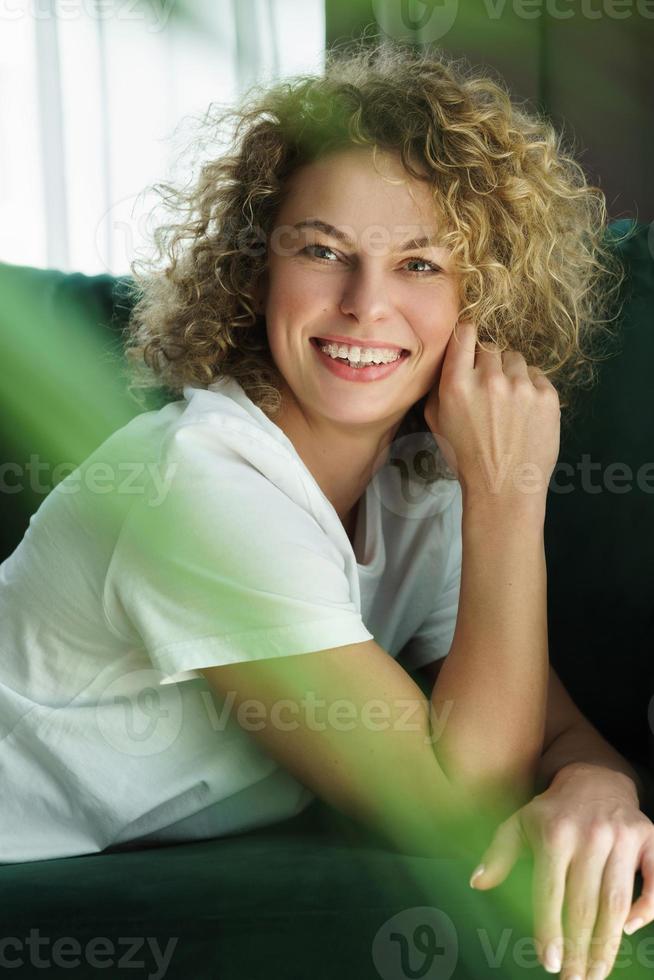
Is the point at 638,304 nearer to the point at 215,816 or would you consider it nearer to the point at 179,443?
the point at 179,443

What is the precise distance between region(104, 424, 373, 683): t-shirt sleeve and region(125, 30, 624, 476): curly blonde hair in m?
0.26

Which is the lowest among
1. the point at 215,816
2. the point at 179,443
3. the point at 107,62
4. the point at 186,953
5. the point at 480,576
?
the point at 215,816

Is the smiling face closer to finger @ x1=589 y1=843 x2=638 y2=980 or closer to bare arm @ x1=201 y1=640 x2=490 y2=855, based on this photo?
bare arm @ x1=201 y1=640 x2=490 y2=855

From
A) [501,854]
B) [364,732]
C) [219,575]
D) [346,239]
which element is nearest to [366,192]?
[346,239]

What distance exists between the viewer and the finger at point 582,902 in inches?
33.4

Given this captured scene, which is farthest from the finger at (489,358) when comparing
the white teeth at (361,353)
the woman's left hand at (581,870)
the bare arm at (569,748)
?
the woman's left hand at (581,870)

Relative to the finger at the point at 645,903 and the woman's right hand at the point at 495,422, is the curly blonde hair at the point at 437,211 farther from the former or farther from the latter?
the finger at the point at 645,903

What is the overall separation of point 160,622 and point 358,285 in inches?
17.2

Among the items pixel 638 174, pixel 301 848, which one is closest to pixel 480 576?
pixel 301 848

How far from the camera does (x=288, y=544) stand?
104cm

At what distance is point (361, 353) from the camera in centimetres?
125

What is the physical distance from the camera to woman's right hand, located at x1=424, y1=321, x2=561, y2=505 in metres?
1.20

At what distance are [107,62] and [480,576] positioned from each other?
2312 mm

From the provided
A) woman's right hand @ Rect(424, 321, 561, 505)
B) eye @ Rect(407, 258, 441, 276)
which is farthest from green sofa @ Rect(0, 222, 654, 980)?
eye @ Rect(407, 258, 441, 276)
